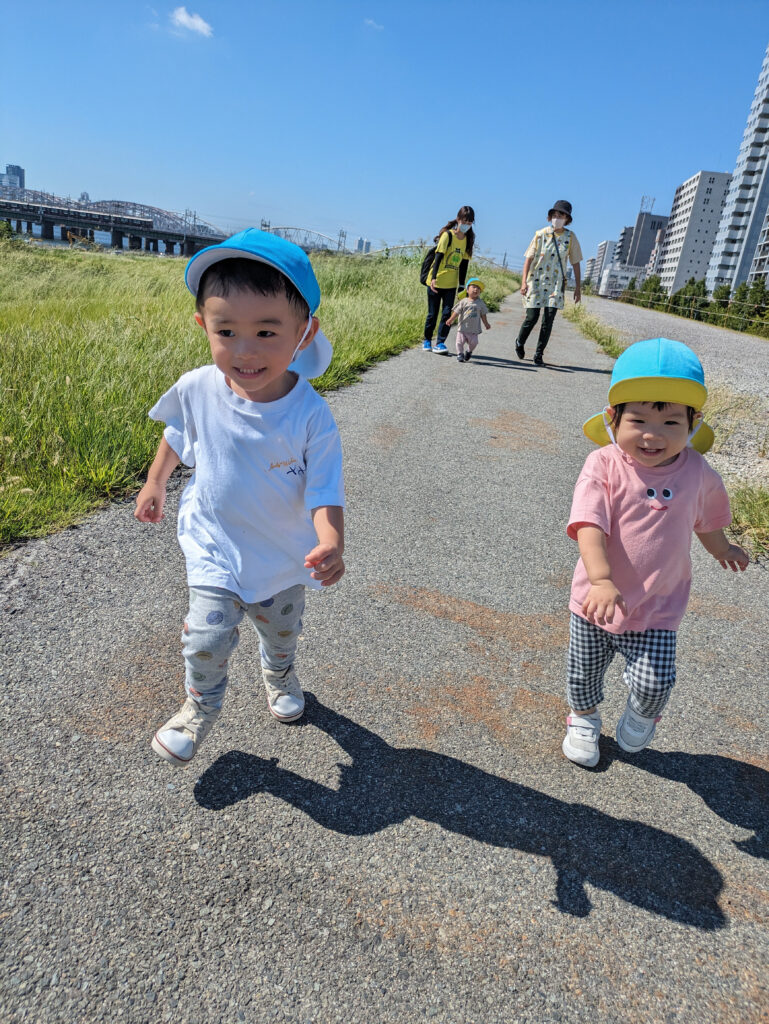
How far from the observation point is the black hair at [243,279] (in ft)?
5.58

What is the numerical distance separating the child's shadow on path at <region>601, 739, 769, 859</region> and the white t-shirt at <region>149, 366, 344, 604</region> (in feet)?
4.23

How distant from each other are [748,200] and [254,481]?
393 feet

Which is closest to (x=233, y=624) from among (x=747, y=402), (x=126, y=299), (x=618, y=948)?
(x=618, y=948)

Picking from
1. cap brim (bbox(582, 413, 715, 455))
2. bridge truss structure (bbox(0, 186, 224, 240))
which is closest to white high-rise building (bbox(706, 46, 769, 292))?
bridge truss structure (bbox(0, 186, 224, 240))

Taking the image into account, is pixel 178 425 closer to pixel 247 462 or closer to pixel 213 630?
pixel 247 462

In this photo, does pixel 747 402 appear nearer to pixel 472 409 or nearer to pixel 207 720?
pixel 472 409

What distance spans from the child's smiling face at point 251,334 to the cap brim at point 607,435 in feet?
3.21

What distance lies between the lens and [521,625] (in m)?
2.95

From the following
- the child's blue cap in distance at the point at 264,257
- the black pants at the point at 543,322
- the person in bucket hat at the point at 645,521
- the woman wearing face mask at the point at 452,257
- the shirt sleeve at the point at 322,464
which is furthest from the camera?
the black pants at the point at 543,322

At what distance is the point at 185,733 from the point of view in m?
1.89

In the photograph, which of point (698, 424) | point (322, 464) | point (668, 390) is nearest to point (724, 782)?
point (698, 424)

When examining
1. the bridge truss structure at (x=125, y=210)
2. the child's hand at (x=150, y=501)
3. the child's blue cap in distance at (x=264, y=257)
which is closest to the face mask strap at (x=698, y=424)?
the child's blue cap in distance at (x=264, y=257)

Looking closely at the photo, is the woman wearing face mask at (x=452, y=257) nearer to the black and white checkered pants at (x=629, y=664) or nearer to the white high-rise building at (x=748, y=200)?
the black and white checkered pants at (x=629, y=664)

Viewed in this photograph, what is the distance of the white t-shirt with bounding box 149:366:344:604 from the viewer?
6.09 ft
